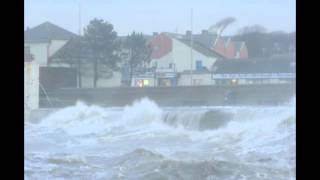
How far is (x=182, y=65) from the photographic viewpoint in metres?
1.64

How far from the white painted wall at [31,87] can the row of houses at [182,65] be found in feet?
0.10

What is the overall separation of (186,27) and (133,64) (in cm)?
25

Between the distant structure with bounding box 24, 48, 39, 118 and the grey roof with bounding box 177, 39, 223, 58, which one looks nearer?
the distant structure with bounding box 24, 48, 39, 118

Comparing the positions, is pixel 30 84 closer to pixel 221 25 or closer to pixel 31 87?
pixel 31 87

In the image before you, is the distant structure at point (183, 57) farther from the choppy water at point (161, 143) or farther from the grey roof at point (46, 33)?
the grey roof at point (46, 33)

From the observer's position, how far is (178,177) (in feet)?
5.33

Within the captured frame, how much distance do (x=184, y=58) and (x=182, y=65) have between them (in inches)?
1.2

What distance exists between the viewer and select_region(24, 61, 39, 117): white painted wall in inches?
60.8

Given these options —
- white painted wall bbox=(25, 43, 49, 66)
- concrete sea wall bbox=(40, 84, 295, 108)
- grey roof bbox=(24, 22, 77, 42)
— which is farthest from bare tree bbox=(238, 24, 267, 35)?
white painted wall bbox=(25, 43, 49, 66)

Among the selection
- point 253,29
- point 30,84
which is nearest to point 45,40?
point 30,84

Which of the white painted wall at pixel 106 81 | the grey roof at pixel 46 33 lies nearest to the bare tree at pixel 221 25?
the white painted wall at pixel 106 81

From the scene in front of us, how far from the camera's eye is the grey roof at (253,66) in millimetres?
1612

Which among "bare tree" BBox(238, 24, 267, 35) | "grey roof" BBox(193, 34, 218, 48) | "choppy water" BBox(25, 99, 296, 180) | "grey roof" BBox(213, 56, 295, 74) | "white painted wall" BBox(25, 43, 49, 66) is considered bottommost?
"choppy water" BBox(25, 99, 296, 180)

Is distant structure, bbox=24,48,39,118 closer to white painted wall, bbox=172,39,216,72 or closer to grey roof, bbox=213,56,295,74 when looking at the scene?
white painted wall, bbox=172,39,216,72
